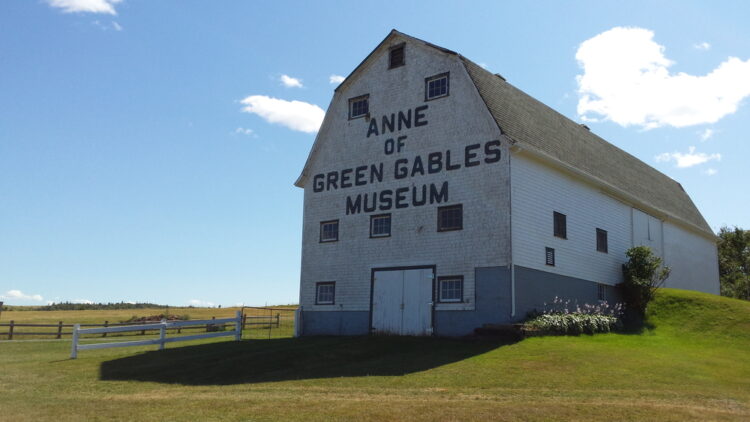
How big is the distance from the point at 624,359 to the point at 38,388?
1496 cm

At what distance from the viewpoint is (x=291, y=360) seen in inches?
733

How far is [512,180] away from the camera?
22.9m

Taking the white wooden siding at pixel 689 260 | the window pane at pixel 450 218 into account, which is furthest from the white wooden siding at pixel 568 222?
the white wooden siding at pixel 689 260

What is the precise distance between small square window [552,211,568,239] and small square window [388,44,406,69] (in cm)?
892

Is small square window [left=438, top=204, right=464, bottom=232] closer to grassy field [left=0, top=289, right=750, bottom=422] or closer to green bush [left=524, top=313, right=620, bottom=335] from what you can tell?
grassy field [left=0, top=289, right=750, bottom=422]

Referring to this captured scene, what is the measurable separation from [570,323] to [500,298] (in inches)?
→ 107

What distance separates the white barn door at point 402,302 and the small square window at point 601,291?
26.3 ft

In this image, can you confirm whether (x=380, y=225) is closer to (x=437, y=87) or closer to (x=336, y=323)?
(x=336, y=323)

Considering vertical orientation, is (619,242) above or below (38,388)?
above

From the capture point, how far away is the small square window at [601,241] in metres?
27.7

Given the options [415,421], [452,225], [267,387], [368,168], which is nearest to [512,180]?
[452,225]

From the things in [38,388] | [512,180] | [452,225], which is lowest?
[38,388]

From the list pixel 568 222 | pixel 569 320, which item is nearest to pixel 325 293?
pixel 569 320

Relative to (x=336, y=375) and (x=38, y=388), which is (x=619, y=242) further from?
(x=38, y=388)
